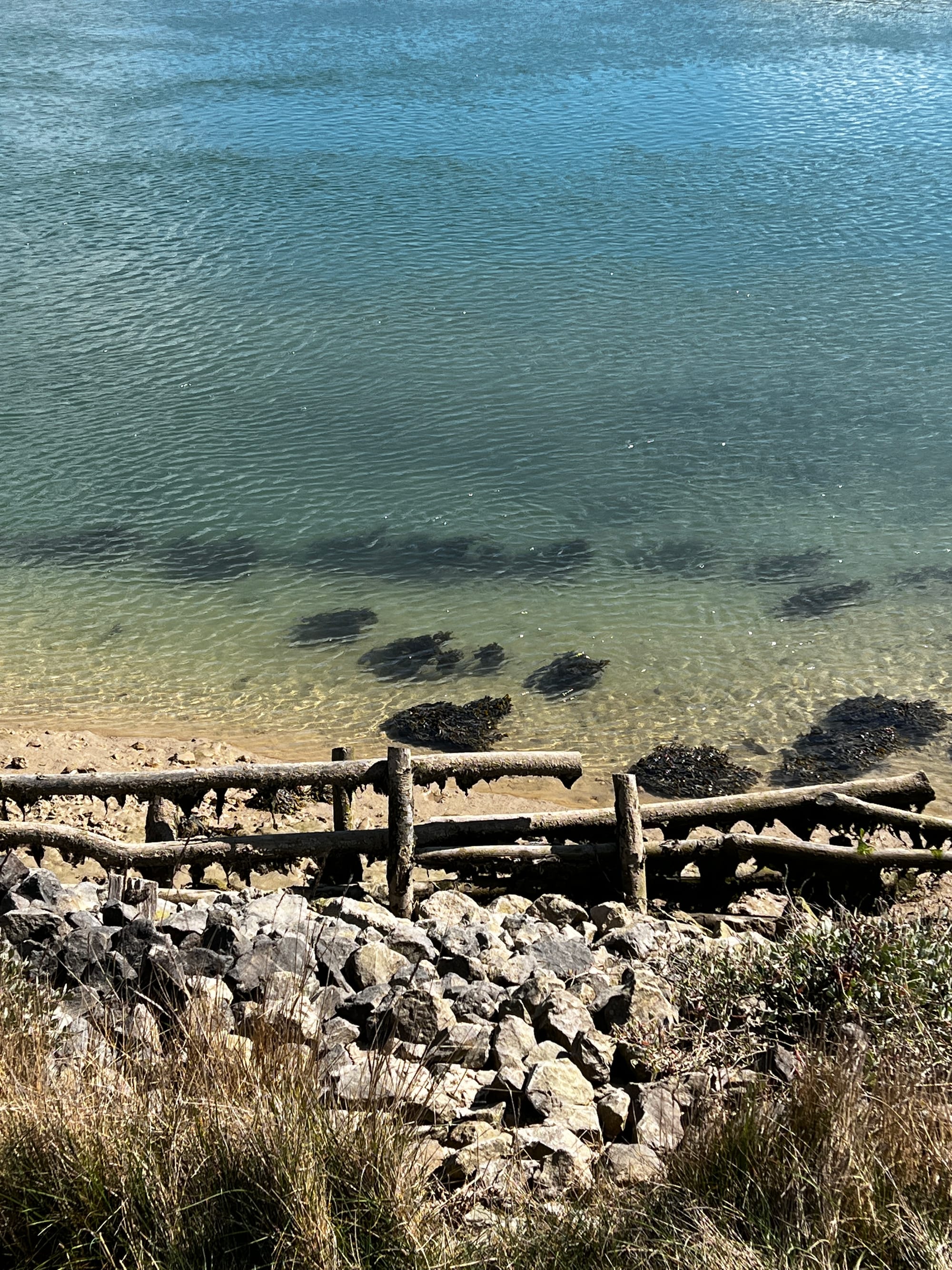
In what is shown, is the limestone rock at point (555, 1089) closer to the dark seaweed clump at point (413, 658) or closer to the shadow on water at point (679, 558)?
the dark seaweed clump at point (413, 658)

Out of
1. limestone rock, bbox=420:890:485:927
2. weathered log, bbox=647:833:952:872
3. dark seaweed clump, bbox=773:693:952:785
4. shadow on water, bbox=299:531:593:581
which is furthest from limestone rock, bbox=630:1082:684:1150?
shadow on water, bbox=299:531:593:581

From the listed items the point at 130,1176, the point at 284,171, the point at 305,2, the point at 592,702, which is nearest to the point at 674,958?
the point at 130,1176

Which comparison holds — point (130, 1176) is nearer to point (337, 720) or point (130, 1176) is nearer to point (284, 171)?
point (337, 720)

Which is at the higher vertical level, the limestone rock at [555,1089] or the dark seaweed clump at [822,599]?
the limestone rock at [555,1089]

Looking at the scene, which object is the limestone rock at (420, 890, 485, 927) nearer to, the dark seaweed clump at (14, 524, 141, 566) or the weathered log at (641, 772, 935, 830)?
the weathered log at (641, 772, 935, 830)

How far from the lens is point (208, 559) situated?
15539mm

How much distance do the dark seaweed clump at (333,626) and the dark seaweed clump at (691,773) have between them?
13.2 feet

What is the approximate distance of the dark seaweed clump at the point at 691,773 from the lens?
36.2 ft

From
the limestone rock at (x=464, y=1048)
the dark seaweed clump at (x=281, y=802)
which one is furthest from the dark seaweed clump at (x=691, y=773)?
the limestone rock at (x=464, y=1048)

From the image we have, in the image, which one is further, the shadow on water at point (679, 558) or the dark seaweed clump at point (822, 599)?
the shadow on water at point (679, 558)


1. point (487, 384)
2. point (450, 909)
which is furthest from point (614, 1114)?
point (487, 384)

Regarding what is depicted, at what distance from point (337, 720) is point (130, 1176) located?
8261 millimetres

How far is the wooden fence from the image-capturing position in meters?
7.73

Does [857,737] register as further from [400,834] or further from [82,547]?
[82,547]
